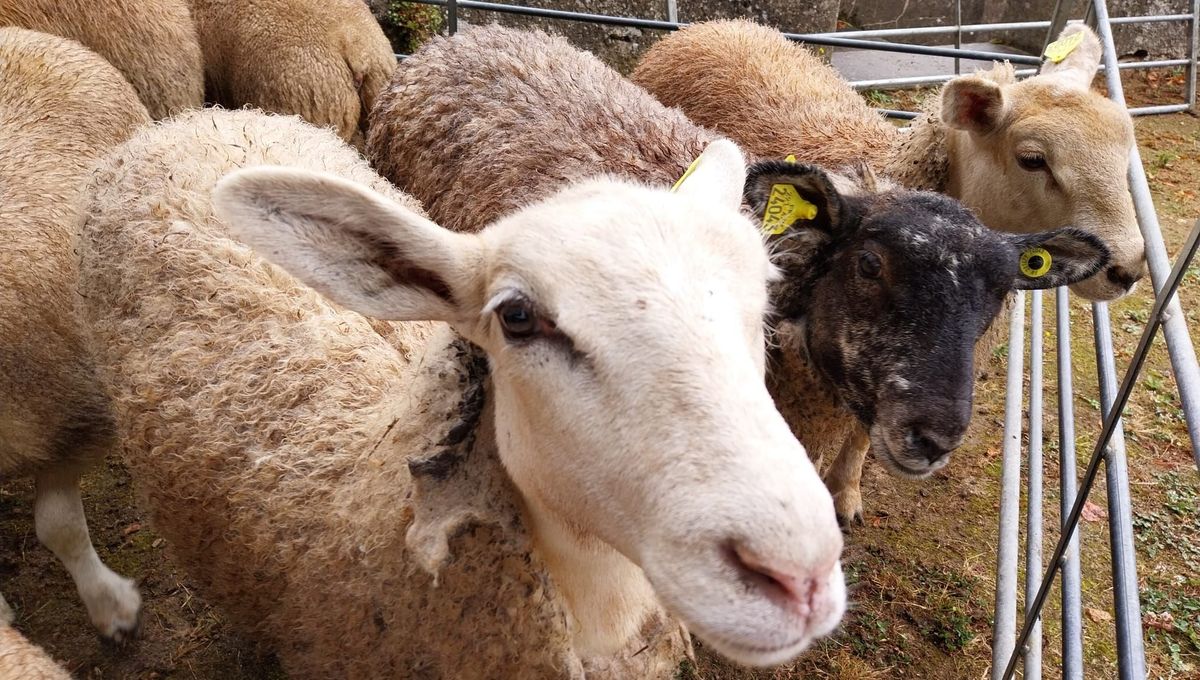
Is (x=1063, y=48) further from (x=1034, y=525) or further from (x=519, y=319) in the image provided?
(x=519, y=319)

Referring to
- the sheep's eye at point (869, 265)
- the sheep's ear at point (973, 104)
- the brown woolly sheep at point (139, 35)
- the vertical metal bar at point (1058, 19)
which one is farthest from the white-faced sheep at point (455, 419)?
the vertical metal bar at point (1058, 19)

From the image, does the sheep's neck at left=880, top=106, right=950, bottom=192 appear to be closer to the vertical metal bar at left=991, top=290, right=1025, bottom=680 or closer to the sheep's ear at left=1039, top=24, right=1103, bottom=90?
the sheep's ear at left=1039, top=24, right=1103, bottom=90

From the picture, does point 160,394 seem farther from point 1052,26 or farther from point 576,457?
point 1052,26

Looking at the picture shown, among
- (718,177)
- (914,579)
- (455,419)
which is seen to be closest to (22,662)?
(455,419)

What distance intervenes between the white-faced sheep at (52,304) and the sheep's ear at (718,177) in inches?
91.7

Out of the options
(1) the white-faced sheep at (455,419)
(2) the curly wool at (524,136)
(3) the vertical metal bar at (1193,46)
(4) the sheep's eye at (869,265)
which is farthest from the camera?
(3) the vertical metal bar at (1193,46)

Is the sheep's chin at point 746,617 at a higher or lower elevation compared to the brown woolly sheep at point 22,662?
higher

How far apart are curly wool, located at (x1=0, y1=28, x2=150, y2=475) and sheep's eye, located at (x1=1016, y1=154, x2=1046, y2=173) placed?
3816 mm

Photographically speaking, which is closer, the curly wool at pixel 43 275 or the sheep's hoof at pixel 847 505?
the curly wool at pixel 43 275

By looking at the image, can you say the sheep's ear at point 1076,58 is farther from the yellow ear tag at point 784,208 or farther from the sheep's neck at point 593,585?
the sheep's neck at point 593,585

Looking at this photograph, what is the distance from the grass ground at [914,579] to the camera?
3.33 meters

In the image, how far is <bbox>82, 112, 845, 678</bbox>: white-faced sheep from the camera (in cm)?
135

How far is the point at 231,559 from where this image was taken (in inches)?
93.8

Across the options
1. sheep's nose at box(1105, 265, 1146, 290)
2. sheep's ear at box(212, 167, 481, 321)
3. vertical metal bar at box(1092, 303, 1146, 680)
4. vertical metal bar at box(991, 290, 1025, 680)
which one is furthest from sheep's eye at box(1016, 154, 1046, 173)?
→ sheep's ear at box(212, 167, 481, 321)
